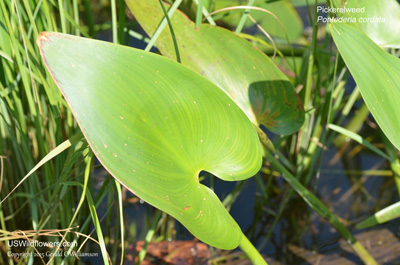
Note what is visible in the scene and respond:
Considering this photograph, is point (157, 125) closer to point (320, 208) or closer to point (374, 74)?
point (374, 74)

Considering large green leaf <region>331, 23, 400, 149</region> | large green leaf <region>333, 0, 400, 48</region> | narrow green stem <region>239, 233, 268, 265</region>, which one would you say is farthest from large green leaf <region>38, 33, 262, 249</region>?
large green leaf <region>333, 0, 400, 48</region>

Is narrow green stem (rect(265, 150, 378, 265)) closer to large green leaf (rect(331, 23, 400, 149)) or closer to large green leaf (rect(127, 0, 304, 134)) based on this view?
large green leaf (rect(127, 0, 304, 134))

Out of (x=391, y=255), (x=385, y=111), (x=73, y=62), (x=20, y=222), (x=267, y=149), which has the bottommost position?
(x=391, y=255)

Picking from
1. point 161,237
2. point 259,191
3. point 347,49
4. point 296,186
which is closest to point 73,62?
point 347,49

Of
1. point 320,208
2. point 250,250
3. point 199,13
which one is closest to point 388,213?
point 320,208

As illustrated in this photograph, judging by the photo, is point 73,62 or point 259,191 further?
point 259,191

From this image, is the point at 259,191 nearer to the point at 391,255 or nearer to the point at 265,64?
the point at 391,255

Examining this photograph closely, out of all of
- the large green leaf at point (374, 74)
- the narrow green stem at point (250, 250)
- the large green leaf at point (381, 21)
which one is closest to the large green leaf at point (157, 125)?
the narrow green stem at point (250, 250)

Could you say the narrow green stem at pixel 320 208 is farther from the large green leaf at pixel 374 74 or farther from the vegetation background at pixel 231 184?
the large green leaf at pixel 374 74
